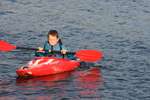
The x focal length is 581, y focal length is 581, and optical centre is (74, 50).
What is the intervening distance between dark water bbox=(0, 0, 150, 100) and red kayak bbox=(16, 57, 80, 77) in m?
0.21

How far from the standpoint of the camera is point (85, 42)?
22156 mm

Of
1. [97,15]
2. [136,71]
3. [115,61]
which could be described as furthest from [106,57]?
[97,15]

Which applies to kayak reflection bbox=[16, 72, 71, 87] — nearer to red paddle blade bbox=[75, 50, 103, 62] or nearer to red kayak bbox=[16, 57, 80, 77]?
red kayak bbox=[16, 57, 80, 77]

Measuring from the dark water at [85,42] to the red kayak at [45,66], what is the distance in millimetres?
212

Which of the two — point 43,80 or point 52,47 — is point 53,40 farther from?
point 43,80

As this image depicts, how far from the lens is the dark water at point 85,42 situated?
16281 mm

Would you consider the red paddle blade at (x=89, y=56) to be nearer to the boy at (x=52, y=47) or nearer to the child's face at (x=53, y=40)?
the boy at (x=52, y=47)

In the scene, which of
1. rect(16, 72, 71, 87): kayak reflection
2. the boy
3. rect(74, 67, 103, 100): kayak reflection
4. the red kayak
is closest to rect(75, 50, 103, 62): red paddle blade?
the red kayak

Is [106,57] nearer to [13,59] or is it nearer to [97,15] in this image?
[13,59]

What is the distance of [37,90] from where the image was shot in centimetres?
1622

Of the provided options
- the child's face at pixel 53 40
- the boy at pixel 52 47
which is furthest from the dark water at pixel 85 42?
the child's face at pixel 53 40

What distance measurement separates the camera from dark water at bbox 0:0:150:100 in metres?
16.3

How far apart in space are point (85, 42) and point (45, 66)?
4939mm

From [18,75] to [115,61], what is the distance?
386cm
